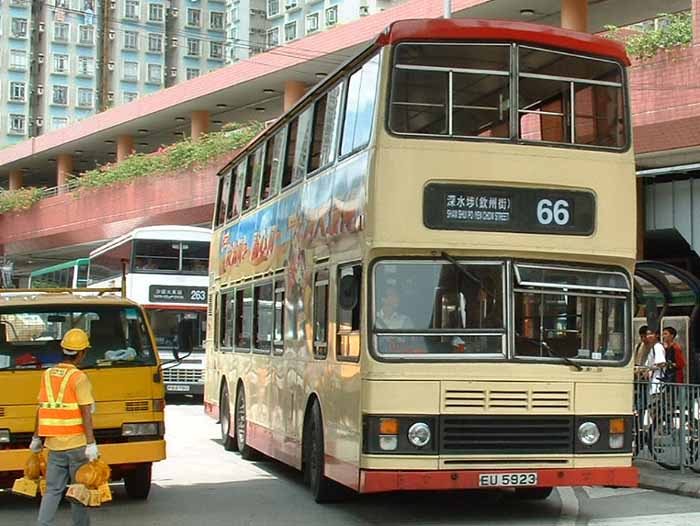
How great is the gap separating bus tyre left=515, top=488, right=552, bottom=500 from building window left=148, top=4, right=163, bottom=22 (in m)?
95.0

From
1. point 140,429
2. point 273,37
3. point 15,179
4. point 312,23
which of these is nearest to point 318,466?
point 140,429

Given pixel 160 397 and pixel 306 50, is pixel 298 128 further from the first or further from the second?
pixel 306 50

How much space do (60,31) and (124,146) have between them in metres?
54.7

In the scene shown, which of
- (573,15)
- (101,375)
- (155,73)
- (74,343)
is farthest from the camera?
(155,73)

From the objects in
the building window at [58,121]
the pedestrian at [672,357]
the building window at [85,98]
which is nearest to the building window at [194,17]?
the building window at [85,98]

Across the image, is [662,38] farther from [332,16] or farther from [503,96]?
[332,16]

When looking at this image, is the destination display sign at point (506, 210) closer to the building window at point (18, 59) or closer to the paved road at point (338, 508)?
the paved road at point (338, 508)

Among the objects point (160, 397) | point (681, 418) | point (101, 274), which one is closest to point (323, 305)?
point (160, 397)

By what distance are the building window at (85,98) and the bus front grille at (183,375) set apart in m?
77.0

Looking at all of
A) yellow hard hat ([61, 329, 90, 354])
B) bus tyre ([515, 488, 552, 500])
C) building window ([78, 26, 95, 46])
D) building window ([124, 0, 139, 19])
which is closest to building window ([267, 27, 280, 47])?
building window ([124, 0, 139, 19])

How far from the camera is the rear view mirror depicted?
10070 millimetres

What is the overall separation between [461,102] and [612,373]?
2.56 meters

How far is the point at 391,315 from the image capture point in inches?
390

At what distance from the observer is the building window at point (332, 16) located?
284ft
